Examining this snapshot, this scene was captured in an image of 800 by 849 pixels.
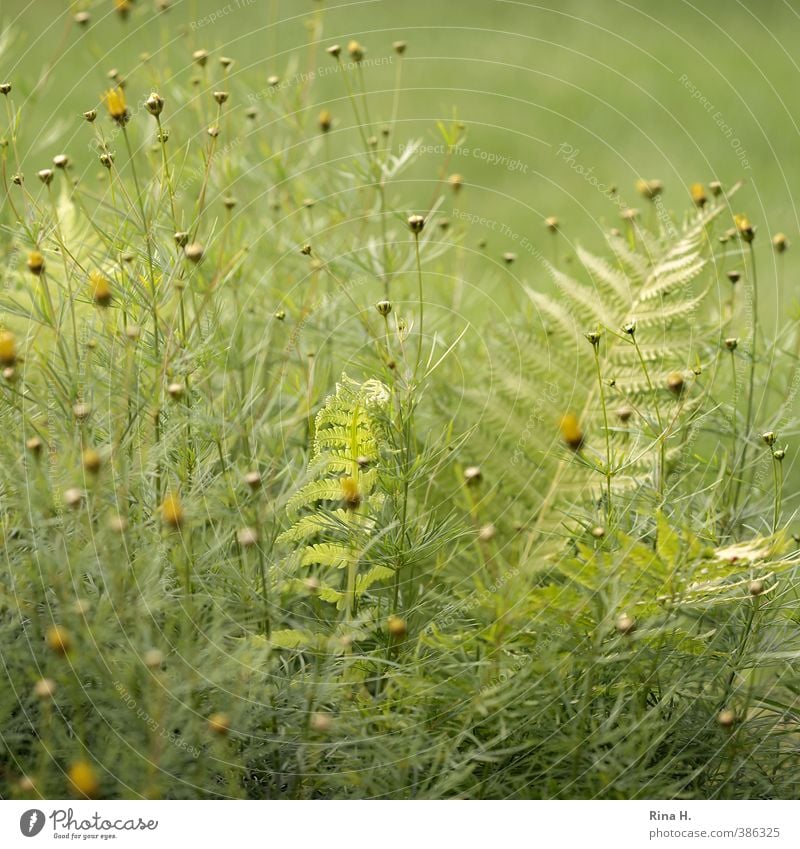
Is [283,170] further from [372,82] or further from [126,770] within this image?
[372,82]

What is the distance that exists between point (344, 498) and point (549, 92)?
6.31 feet

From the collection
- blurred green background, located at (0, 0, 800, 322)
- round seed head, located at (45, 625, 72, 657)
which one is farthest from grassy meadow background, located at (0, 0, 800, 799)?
blurred green background, located at (0, 0, 800, 322)

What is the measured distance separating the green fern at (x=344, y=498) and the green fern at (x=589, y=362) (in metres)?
0.22

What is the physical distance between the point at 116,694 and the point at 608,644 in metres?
0.39

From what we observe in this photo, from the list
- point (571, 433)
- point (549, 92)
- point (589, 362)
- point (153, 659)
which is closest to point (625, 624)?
point (571, 433)

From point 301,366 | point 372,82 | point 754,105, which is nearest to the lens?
point 301,366

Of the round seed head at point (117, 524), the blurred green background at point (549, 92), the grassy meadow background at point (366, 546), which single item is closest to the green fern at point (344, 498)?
the grassy meadow background at point (366, 546)

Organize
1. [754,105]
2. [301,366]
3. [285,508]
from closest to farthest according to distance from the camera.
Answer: [285,508] → [301,366] → [754,105]

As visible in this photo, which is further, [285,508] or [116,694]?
[285,508]

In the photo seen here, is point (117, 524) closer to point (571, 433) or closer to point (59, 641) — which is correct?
point (59, 641)

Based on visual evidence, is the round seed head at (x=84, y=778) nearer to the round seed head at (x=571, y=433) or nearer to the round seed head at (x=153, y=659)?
the round seed head at (x=153, y=659)

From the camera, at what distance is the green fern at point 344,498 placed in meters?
0.89
